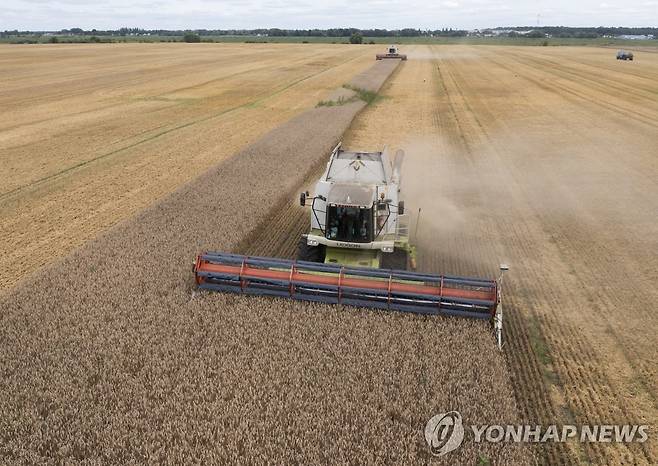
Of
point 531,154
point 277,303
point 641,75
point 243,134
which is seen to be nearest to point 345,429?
point 277,303

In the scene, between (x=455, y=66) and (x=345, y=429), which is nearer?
(x=345, y=429)

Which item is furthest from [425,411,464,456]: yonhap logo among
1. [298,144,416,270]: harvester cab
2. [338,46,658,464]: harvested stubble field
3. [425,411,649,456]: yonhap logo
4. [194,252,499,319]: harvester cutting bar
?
[298,144,416,270]: harvester cab

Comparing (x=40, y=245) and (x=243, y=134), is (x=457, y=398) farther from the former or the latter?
(x=243, y=134)

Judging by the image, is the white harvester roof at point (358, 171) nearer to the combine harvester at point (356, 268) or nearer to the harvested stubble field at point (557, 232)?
the combine harvester at point (356, 268)

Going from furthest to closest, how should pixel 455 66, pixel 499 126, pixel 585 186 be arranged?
pixel 455 66, pixel 499 126, pixel 585 186

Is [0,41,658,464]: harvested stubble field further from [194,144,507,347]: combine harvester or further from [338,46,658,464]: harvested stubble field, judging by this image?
[194,144,507,347]: combine harvester

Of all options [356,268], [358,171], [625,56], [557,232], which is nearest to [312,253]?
[356,268]
